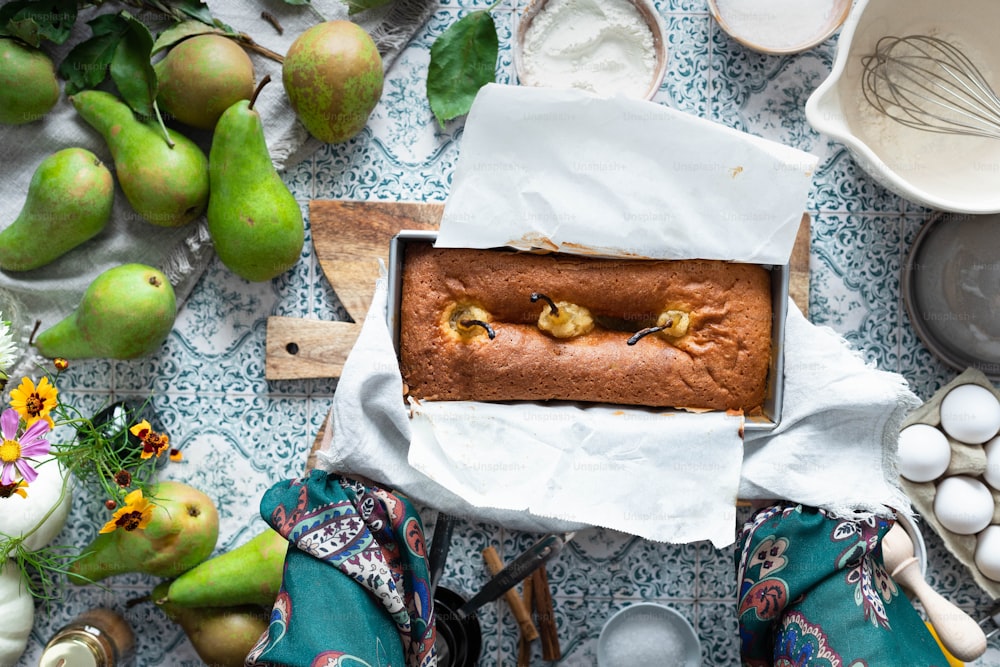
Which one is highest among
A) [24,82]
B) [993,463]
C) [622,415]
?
[24,82]

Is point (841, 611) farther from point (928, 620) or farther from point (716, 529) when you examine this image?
point (928, 620)

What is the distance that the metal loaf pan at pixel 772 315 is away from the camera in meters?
1.18

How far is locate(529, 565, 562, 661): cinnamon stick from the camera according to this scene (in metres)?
1.37

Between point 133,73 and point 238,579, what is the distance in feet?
2.91

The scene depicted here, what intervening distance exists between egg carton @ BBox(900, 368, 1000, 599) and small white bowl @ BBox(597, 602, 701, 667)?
0.46 m

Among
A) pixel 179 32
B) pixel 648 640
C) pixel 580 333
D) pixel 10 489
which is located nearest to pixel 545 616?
pixel 648 640

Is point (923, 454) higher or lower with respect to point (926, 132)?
lower

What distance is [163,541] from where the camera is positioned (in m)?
1.32

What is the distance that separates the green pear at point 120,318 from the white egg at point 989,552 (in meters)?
1.47

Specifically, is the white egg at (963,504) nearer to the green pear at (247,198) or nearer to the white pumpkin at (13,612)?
the green pear at (247,198)

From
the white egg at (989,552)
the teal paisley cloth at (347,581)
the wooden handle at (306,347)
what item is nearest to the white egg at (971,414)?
the white egg at (989,552)

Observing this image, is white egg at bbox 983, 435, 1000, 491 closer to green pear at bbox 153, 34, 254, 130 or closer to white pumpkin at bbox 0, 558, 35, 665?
green pear at bbox 153, 34, 254, 130

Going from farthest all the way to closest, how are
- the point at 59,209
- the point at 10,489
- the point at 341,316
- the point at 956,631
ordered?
the point at 341,316, the point at 59,209, the point at 956,631, the point at 10,489

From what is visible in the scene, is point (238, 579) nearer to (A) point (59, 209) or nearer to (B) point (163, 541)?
(B) point (163, 541)
